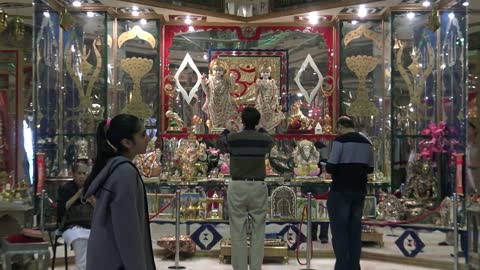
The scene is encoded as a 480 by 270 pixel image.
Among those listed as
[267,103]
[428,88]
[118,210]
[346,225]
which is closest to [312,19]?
[267,103]

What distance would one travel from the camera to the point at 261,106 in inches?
319

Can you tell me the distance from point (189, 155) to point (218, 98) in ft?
3.13

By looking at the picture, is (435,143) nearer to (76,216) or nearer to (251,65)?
(251,65)

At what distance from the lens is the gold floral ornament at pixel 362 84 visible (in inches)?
321

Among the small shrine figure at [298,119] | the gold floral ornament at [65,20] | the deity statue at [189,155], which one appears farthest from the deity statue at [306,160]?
the gold floral ornament at [65,20]

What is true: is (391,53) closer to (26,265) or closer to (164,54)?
(164,54)

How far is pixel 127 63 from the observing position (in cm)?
823

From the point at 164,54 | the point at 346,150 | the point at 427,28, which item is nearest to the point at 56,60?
the point at 164,54

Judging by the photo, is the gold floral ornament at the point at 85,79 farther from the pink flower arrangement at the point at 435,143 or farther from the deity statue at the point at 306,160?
the pink flower arrangement at the point at 435,143

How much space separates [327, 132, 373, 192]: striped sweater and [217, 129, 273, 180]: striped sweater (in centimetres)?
63

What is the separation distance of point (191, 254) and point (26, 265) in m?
2.04

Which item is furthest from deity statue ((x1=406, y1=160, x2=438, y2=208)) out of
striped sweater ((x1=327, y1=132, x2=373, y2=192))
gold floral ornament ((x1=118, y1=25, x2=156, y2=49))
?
gold floral ornament ((x1=118, y1=25, x2=156, y2=49))

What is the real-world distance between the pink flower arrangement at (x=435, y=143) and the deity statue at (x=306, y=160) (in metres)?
1.38

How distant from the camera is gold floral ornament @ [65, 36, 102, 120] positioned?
7.78 m
